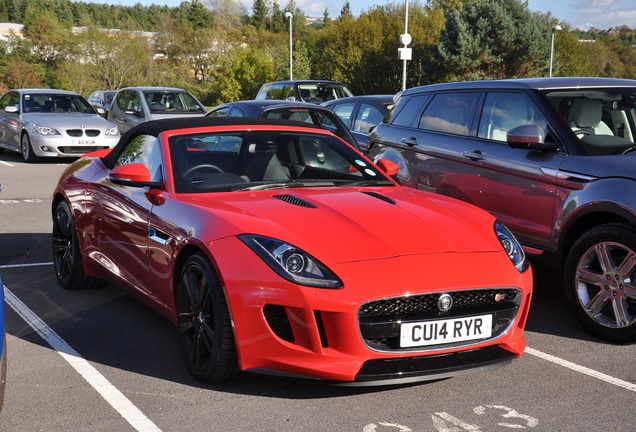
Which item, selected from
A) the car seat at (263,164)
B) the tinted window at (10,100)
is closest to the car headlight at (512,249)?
the car seat at (263,164)

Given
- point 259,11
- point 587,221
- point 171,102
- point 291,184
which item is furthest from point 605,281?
point 259,11

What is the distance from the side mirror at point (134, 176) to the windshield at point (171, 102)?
15.3 meters

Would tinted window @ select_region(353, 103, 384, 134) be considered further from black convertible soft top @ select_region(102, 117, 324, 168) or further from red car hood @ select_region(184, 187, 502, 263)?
red car hood @ select_region(184, 187, 502, 263)

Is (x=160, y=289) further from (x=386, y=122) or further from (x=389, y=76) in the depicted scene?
(x=389, y=76)

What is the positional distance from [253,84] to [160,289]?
39.2 m

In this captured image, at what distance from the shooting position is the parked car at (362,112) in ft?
42.4

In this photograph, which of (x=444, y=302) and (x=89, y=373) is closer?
(x=444, y=302)

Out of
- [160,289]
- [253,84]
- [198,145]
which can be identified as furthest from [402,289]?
[253,84]

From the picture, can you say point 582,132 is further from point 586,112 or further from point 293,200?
point 293,200

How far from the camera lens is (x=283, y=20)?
126 m

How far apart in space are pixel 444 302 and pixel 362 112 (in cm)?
954

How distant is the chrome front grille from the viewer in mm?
3955

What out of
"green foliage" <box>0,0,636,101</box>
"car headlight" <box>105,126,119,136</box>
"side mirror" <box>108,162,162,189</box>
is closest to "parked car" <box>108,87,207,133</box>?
"car headlight" <box>105,126,119,136</box>

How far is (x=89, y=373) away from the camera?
183 inches
